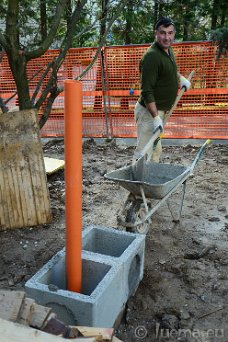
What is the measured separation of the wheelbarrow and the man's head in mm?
1425

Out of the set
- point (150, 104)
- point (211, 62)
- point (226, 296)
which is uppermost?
point (211, 62)

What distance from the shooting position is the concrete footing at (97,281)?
254 centimetres

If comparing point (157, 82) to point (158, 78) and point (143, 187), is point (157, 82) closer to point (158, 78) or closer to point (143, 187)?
point (158, 78)

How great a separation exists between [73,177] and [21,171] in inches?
85.0

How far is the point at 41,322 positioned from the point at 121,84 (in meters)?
7.01

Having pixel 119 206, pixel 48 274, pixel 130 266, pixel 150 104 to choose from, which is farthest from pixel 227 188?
pixel 48 274

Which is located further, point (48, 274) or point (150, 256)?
point (150, 256)

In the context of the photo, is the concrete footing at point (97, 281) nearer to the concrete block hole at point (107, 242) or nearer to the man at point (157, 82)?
the concrete block hole at point (107, 242)

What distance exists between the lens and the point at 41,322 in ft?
6.99

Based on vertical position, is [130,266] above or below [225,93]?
below

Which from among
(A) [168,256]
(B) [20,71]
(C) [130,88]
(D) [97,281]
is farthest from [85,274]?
(C) [130,88]

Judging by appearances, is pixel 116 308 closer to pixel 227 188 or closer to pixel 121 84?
pixel 227 188

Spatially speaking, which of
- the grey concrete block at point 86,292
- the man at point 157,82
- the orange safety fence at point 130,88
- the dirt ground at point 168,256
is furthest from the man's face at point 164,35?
the orange safety fence at point 130,88

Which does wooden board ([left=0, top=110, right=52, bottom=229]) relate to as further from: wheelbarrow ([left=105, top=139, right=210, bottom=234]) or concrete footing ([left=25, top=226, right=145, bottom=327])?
concrete footing ([left=25, top=226, right=145, bottom=327])
